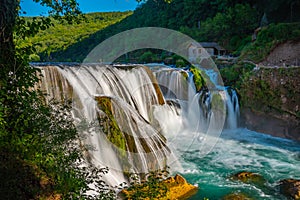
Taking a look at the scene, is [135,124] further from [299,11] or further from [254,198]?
[299,11]

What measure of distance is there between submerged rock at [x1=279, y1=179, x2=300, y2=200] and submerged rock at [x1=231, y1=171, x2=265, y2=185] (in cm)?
53

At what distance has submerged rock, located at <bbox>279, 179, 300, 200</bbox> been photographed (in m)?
6.03

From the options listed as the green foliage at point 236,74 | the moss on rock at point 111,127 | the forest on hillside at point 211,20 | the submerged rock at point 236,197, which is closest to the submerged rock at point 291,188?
the submerged rock at point 236,197

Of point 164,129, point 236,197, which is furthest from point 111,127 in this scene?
point 164,129

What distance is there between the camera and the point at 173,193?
6.03 metres

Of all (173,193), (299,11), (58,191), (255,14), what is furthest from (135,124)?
(255,14)

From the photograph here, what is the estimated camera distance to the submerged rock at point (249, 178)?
7.06 m

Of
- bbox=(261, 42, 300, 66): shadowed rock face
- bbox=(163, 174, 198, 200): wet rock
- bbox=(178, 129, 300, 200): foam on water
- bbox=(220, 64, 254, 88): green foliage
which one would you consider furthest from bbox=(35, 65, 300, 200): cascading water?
bbox=(261, 42, 300, 66): shadowed rock face

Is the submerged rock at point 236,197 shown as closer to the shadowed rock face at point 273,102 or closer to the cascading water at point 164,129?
the cascading water at point 164,129

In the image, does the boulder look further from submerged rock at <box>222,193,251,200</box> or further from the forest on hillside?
the forest on hillside

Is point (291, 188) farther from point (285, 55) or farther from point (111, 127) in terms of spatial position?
point (285, 55)

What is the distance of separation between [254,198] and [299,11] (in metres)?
19.2

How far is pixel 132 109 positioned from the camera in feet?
25.2

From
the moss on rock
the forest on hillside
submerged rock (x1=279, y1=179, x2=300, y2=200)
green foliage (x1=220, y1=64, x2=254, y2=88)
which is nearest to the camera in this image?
submerged rock (x1=279, y1=179, x2=300, y2=200)
